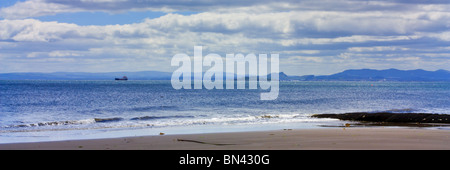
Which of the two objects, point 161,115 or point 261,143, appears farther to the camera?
point 161,115

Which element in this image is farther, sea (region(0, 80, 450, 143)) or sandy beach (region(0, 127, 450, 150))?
sea (region(0, 80, 450, 143))

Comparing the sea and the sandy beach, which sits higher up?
the sea

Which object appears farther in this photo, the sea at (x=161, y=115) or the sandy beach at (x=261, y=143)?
the sea at (x=161, y=115)

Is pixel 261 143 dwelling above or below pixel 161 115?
below

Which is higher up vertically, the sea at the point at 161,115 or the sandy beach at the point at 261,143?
the sea at the point at 161,115

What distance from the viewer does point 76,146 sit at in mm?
15391
